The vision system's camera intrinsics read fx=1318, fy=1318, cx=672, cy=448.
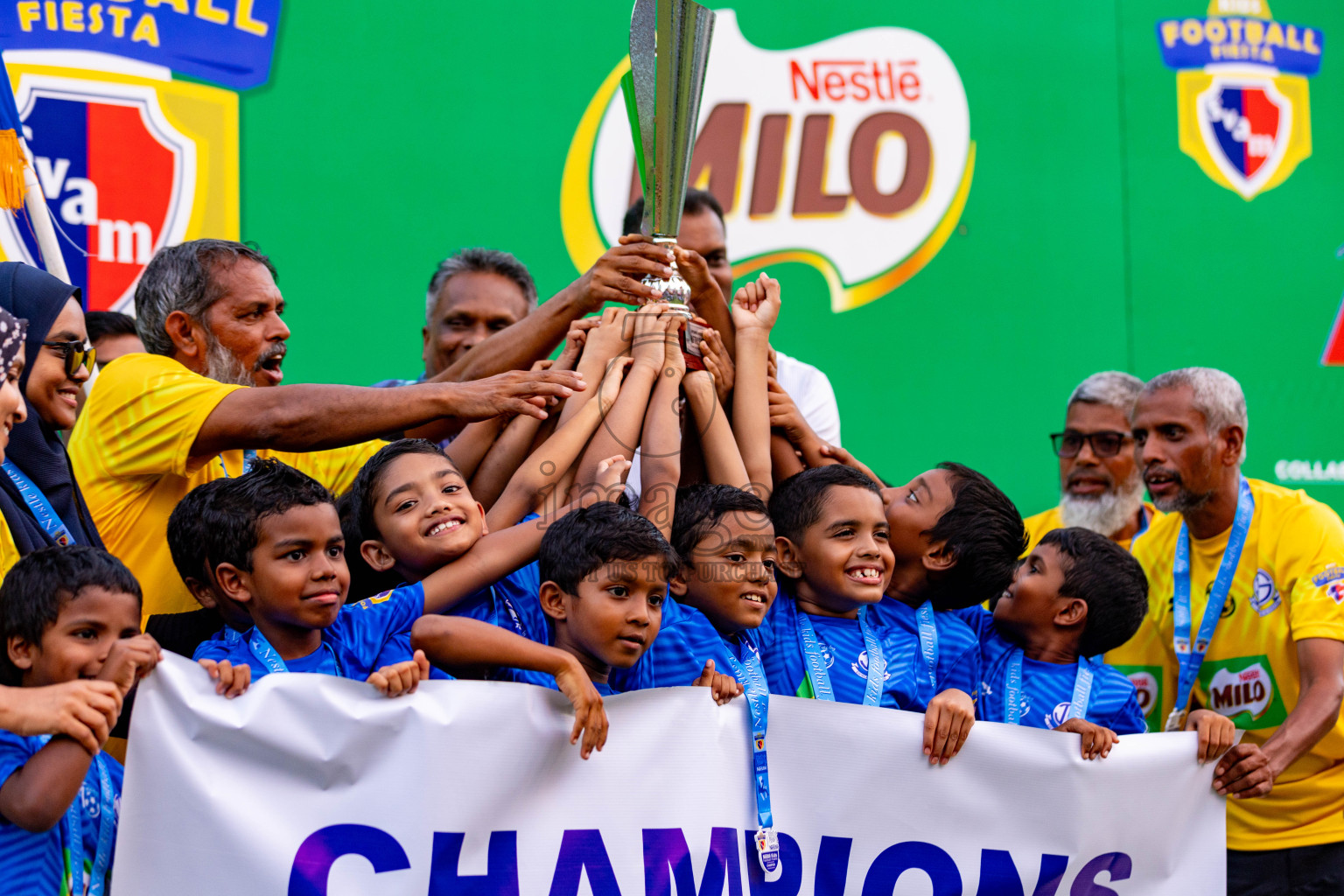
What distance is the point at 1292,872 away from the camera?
3508 mm

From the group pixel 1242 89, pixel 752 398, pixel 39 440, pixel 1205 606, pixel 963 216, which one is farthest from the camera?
pixel 1242 89

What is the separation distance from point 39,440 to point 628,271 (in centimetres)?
124

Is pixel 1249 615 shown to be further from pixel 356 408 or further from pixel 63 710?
pixel 63 710

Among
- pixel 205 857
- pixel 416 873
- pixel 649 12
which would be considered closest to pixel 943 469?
pixel 649 12

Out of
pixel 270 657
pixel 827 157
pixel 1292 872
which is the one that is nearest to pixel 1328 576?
pixel 1292 872

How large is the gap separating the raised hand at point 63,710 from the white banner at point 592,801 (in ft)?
0.67

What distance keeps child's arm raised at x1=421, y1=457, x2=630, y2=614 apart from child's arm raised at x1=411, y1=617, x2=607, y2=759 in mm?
169

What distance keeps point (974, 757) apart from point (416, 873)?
112 centimetres

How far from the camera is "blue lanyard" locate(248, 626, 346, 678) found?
2.33 metres

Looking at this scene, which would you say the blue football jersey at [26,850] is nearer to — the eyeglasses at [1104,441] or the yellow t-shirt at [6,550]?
the yellow t-shirt at [6,550]

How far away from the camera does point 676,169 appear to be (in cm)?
274

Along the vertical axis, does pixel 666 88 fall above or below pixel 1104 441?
above

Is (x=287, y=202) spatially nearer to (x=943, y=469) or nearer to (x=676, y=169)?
(x=676, y=169)

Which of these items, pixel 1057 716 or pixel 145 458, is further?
pixel 1057 716
